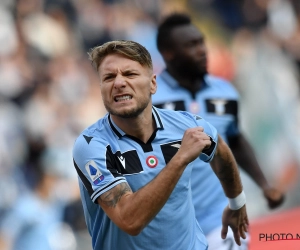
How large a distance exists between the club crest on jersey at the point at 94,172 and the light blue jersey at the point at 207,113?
1.82 metres

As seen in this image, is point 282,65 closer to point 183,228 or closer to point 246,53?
point 246,53

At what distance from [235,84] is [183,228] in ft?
12.3

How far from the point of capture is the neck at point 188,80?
4.93m

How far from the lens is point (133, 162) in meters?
2.78

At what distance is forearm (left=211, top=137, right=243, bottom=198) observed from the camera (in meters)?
3.21

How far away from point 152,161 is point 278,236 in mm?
3291

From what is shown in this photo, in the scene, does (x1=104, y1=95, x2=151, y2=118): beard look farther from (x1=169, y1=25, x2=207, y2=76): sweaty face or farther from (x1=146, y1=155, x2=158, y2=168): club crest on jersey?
(x1=169, y1=25, x2=207, y2=76): sweaty face

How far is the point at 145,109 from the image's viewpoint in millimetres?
2912

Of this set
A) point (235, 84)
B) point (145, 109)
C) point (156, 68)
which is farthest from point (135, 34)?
point (145, 109)

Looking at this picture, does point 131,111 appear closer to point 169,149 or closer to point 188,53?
point 169,149

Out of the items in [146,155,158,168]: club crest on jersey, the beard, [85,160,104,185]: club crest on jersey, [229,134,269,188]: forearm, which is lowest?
[229,134,269,188]: forearm

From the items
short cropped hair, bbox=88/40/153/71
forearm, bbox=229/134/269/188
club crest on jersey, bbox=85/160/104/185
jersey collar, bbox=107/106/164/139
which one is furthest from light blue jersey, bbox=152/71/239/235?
club crest on jersey, bbox=85/160/104/185

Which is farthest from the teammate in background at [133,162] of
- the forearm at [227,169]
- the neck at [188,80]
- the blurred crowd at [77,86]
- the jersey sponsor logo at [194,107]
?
the blurred crowd at [77,86]

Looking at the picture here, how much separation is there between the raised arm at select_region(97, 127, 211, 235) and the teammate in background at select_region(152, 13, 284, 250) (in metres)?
1.86
